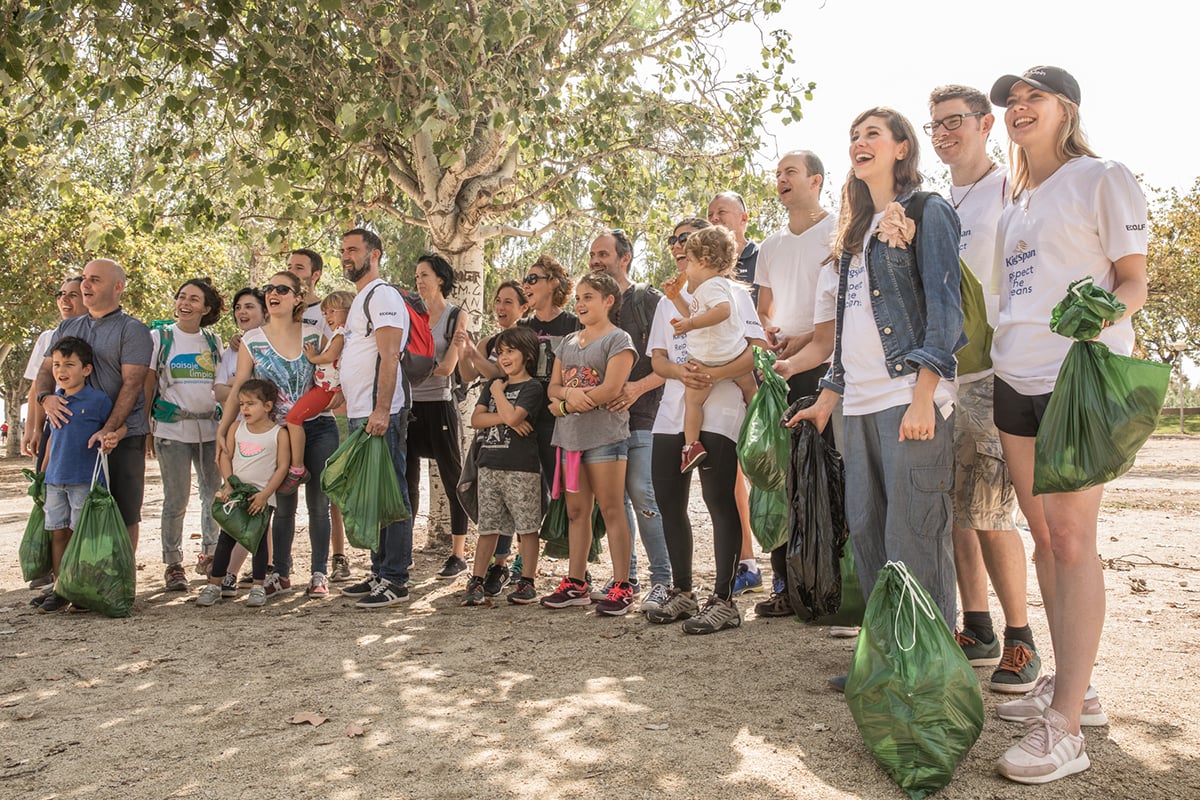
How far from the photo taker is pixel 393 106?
19.1 feet

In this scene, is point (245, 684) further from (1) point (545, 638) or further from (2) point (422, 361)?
(2) point (422, 361)

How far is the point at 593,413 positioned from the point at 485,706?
6.97ft

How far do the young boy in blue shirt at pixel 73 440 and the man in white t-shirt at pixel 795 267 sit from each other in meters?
3.97

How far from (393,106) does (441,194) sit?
214 centimetres

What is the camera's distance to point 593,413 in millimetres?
5523

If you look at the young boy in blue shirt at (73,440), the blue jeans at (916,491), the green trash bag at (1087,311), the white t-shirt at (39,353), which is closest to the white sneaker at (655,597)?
the blue jeans at (916,491)

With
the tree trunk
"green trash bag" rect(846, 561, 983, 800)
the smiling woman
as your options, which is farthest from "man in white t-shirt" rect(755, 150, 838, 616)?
the smiling woman

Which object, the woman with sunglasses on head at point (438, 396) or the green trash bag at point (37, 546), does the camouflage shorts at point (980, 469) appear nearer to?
the woman with sunglasses on head at point (438, 396)

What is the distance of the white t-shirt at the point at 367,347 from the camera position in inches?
227

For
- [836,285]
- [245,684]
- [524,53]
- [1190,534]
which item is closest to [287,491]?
[245,684]

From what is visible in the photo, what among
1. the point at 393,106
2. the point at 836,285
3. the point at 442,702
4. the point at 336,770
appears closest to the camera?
the point at 336,770

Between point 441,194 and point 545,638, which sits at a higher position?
point 441,194

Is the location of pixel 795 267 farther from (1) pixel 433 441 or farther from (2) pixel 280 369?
(2) pixel 280 369

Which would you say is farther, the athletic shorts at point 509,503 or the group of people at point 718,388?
the athletic shorts at point 509,503
